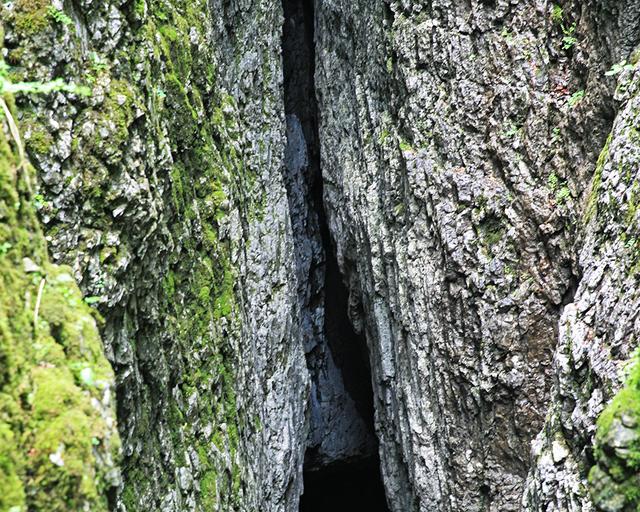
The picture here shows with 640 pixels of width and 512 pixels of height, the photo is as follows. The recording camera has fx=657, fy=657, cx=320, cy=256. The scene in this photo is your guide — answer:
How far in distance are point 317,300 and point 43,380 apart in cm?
1269

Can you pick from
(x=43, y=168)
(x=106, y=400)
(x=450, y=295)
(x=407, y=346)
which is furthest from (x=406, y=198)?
(x=106, y=400)

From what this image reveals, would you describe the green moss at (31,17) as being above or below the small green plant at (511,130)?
below

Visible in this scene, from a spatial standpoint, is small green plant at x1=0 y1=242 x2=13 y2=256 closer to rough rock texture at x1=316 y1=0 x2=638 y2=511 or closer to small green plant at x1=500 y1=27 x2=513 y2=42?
rough rock texture at x1=316 y1=0 x2=638 y2=511

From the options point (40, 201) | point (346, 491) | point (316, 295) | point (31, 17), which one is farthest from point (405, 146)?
point (346, 491)

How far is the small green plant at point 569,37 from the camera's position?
9.24 metres

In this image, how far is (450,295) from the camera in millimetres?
10359

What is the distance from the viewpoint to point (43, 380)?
2938mm

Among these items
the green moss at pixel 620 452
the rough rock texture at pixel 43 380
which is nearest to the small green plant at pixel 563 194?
the green moss at pixel 620 452

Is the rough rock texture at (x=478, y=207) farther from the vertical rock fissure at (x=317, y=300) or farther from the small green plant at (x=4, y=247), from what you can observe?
the small green plant at (x=4, y=247)

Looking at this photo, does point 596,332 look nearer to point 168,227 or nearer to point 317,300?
point 168,227

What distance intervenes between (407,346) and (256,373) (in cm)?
277

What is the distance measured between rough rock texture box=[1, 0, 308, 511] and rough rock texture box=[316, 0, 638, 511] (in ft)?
7.59

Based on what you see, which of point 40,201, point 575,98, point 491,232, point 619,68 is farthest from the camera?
point 491,232

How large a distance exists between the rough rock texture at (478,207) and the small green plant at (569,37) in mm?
24
